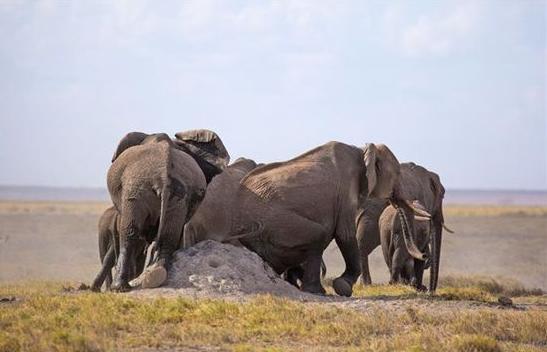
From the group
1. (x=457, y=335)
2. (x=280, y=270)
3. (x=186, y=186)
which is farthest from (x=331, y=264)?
(x=457, y=335)

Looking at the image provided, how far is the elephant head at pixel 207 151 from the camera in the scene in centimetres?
1680

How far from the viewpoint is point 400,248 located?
855 inches

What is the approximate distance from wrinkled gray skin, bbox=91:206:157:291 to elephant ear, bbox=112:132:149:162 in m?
1.14

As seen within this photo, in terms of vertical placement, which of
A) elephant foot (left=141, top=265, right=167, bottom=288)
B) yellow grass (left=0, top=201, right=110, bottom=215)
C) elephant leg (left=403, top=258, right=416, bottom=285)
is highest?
elephant foot (left=141, top=265, right=167, bottom=288)

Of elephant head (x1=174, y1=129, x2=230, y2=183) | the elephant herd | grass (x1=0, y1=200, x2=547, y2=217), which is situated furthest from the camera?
grass (x1=0, y1=200, x2=547, y2=217)

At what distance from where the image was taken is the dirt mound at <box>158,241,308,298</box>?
14.7 m

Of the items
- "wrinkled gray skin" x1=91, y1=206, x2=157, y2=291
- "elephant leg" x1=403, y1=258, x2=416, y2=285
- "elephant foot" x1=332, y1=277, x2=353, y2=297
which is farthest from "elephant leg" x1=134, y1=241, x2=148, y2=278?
"elephant leg" x1=403, y1=258, x2=416, y2=285

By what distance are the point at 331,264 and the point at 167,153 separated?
20.3 meters

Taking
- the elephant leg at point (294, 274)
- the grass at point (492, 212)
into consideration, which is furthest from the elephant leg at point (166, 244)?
the grass at point (492, 212)

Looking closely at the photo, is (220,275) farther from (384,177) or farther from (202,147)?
(384,177)

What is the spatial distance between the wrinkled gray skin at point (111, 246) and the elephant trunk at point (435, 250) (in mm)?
5264

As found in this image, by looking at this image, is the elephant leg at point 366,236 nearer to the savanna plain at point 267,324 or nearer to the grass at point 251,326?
the savanna plain at point 267,324

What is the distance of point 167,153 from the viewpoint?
590 inches

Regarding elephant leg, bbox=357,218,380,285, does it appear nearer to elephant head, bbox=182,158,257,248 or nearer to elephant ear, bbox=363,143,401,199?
elephant ear, bbox=363,143,401,199
